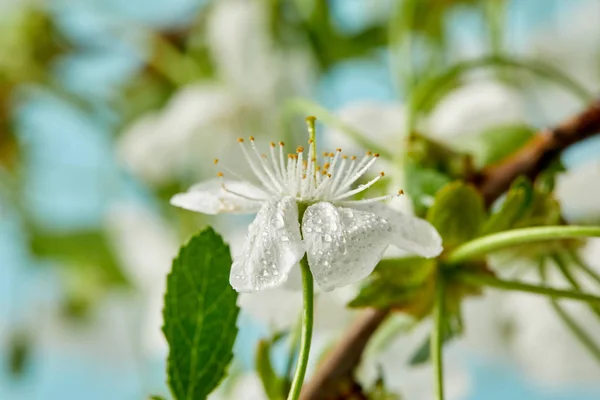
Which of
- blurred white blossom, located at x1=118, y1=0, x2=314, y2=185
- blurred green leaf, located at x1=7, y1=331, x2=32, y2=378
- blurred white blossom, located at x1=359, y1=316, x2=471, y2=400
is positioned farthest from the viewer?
blurred green leaf, located at x1=7, y1=331, x2=32, y2=378

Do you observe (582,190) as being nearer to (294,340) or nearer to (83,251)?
(294,340)

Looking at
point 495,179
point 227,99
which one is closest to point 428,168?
point 495,179

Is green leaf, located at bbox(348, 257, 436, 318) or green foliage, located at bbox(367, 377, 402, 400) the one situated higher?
green leaf, located at bbox(348, 257, 436, 318)

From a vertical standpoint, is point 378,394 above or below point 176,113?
below

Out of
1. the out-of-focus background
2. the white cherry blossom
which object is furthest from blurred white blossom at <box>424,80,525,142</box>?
the white cherry blossom

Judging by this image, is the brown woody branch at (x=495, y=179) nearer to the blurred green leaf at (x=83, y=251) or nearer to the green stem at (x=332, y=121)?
the green stem at (x=332, y=121)

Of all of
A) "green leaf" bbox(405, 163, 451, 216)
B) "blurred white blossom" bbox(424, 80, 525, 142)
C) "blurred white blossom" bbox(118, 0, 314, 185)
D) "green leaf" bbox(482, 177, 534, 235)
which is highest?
"blurred white blossom" bbox(118, 0, 314, 185)

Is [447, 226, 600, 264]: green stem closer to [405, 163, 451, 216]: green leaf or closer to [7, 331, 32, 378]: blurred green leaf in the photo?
[405, 163, 451, 216]: green leaf
